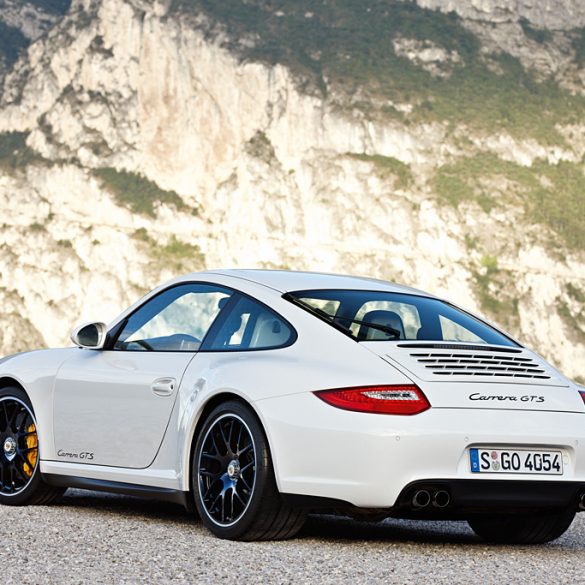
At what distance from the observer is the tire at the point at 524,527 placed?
6172 millimetres

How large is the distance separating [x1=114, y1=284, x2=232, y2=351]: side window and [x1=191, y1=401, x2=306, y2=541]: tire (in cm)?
64

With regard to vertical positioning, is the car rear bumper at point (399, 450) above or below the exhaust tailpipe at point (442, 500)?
above

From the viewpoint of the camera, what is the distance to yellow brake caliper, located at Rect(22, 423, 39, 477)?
7.03 m

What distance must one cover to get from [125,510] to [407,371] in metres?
2.41

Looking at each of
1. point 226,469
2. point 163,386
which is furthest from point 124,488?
point 226,469

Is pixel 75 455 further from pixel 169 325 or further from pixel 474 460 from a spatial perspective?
pixel 474 460

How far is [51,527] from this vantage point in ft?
19.5

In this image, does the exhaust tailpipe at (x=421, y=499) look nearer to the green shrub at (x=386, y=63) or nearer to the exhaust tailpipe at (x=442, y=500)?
the exhaust tailpipe at (x=442, y=500)

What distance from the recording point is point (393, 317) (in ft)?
20.0

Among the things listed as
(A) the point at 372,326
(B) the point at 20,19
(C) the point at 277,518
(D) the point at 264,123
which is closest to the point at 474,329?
(A) the point at 372,326

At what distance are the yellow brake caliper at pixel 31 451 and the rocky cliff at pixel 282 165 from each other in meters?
141

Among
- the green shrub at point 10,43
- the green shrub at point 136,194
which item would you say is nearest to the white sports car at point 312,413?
the green shrub at point 136,194

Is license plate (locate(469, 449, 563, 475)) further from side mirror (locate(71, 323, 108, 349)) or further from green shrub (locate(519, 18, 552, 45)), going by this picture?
green shrub (locate(519, 18, 552, 45))

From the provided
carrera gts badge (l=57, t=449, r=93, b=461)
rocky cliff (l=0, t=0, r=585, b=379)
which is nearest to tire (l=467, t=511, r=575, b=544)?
carrera gts badge (l=57, t=449, r=93, b=461)
